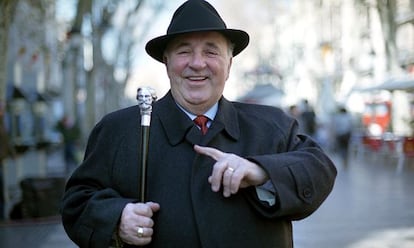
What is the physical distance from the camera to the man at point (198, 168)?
7.20 feet

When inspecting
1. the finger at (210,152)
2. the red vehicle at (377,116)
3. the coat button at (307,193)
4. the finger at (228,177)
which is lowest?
the coat button at (307,193)

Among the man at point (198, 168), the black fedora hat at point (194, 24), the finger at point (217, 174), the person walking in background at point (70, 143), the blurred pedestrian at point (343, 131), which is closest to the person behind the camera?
the finger at point (217, 174)

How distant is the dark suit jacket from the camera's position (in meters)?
2.23

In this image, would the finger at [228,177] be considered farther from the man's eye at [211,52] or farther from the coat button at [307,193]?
the man's eye at [211,52]

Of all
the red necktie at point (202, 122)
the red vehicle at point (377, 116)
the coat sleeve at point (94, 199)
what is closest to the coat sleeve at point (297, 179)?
the red necktie at point (202, 122)

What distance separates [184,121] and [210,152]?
25cm

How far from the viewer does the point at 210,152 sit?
2186 mm

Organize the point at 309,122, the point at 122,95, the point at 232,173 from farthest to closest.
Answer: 1. the point at 122,95
2. the point at 309,122
3. the point at 232,173

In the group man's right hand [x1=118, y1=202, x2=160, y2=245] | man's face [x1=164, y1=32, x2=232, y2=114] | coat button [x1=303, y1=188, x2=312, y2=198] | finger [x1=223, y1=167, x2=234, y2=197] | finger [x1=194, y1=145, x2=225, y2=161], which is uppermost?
man's face [x1=164, y1=32, x2=232, y2=114]

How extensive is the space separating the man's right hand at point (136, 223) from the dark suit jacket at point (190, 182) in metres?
0.03

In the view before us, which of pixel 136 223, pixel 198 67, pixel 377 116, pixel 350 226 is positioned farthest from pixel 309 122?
pixel 136 223

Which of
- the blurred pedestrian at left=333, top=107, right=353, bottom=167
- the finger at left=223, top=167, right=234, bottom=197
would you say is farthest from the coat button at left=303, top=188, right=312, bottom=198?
the blurred pedestrian at left=333, top=107, right=353, bottom=167

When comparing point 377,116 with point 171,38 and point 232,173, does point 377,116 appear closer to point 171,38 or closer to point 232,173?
point 171,38

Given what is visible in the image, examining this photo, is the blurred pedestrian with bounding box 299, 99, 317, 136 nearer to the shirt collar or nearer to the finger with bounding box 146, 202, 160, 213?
the shirt collar
